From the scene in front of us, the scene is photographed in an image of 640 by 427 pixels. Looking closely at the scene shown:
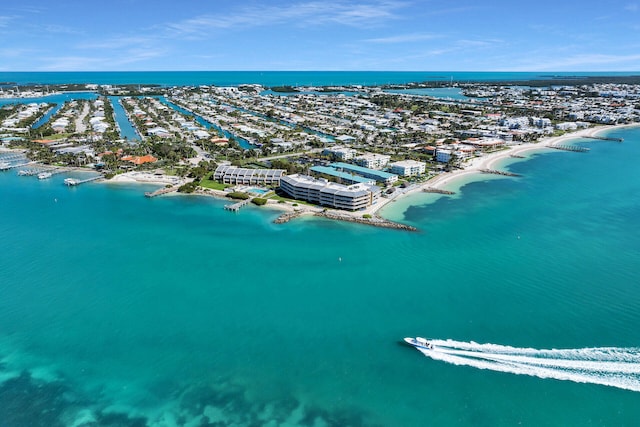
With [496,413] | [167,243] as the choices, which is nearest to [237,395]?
[496,413]

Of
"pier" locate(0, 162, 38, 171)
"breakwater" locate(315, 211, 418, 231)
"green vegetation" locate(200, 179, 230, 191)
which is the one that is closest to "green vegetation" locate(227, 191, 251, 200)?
"green vegetation" locate(200, 179, 230, 191)

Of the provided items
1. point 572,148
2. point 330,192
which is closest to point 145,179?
point 330,192

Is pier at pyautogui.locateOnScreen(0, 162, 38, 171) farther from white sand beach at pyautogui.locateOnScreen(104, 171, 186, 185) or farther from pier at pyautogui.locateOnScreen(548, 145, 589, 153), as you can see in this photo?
pier at pyautogui.locateOnScreen(548, 145, 589, 153)

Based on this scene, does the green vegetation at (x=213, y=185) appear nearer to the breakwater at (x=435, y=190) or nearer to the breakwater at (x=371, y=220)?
the breakwater at (x=371, y=220)

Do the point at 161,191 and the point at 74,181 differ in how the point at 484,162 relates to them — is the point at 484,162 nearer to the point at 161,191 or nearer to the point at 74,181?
the point at 161,191

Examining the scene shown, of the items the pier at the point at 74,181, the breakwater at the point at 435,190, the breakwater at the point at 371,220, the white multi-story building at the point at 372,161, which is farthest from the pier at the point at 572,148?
the pier at the point at 74,181
